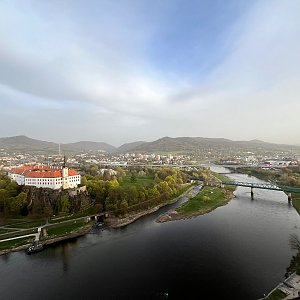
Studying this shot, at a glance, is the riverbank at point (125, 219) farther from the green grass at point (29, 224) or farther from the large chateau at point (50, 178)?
the large chateau at point (50, 178)

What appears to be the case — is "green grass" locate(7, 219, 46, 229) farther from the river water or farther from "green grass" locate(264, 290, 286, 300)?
"green grass" locate(264, 290, 286, 300)

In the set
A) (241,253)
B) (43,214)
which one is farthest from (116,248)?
(43,214)

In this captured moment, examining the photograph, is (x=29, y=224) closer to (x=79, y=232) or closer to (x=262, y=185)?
(x=79, y=232)

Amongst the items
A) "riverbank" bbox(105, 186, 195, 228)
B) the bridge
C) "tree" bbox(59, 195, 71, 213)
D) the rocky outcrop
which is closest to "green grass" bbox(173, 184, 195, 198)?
the bridge

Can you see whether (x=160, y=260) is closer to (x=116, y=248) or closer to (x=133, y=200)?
(x=116, y=248)

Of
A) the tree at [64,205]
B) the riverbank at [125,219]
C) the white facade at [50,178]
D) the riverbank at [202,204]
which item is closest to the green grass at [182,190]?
the riverbank at [202,204]

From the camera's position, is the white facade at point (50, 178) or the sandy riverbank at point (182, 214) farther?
the white facade at point (50, 178)
